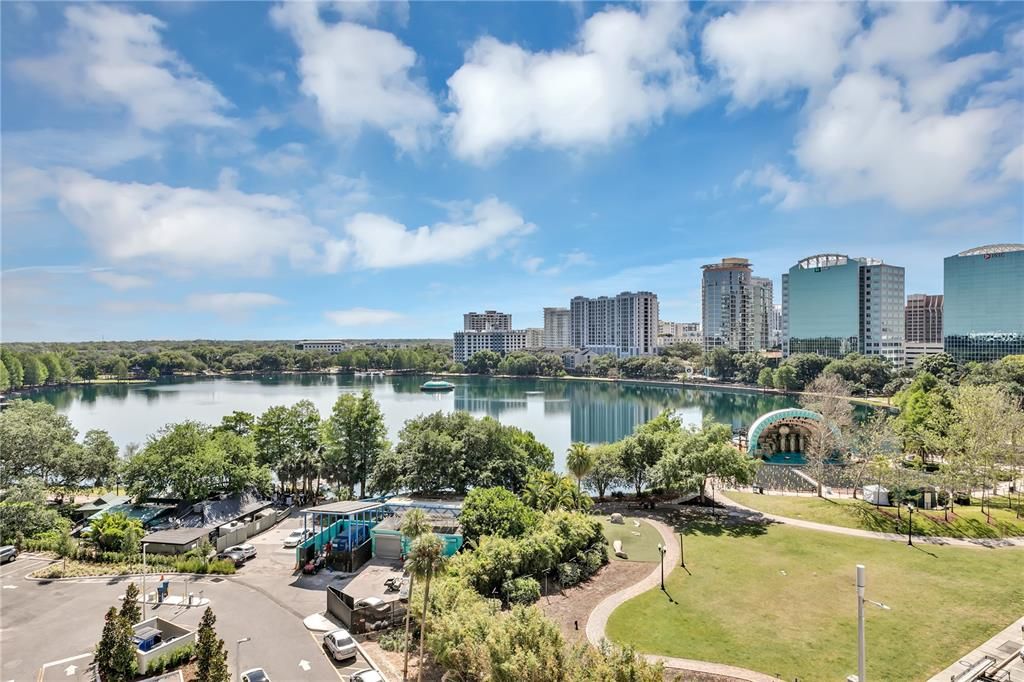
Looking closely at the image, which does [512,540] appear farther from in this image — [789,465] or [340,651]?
[789,465]

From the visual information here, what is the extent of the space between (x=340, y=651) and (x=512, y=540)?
834cm

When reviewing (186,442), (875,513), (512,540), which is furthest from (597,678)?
(186,442)

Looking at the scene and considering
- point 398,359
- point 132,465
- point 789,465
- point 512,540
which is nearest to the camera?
point 512,540

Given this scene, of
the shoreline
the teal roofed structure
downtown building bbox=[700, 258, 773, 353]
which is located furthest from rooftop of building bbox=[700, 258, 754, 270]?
the teal roofed structure

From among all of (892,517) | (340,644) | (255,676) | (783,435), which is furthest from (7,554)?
(783,435)

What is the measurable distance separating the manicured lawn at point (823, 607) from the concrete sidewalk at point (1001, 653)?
10.3 inches

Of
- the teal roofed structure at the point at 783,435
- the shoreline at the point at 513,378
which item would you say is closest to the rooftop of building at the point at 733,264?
the shoreline at the point at 513,378

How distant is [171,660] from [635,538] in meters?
20.2

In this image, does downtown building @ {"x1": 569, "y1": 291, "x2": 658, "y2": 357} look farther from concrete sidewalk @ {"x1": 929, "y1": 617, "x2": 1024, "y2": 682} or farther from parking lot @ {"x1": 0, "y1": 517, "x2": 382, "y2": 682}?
concrete sidewalk @ {"x1": 929, "y1": 617, "x2": 1024, "y2": 682}

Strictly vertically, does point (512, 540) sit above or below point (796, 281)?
below

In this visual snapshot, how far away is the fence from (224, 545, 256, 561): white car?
Answer: 0.80 meters

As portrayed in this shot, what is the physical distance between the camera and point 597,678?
37.8 ft

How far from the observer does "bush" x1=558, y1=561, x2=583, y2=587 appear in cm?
2222

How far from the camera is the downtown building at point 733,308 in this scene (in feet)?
558
